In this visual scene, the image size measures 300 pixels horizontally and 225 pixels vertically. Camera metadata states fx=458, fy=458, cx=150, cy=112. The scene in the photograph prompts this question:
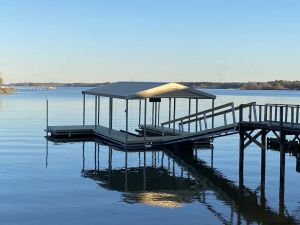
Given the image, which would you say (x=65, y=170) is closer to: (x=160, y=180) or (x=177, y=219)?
(x=160, y=180)

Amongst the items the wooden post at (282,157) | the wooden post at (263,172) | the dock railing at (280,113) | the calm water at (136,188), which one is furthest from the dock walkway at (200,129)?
the calm water at (136,188)

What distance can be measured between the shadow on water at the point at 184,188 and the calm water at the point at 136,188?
3 cm

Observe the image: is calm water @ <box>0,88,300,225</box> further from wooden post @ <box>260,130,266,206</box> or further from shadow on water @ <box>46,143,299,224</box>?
wooden post @ <box>260,130,266,206</box>

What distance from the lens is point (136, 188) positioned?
1877 centimetres

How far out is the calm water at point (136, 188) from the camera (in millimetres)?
14578

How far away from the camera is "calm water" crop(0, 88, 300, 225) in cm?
1458

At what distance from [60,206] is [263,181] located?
335 inches

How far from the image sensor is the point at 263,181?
19.0m

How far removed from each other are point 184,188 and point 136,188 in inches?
77.3

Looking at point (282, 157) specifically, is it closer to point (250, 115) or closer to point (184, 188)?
point (250, 115)

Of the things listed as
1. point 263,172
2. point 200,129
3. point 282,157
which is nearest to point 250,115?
point 263,172

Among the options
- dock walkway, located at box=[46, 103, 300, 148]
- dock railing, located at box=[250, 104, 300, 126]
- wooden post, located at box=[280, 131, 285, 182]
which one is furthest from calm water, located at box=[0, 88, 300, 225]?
dock railing, located at box=[250, 104, 300, 126]

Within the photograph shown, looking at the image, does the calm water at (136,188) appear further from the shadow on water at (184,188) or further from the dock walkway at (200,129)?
the dock walkway at (200,129)

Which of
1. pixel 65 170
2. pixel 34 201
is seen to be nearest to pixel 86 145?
pixel 65 170
